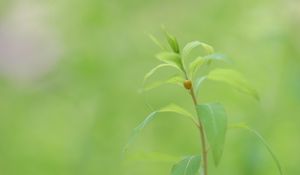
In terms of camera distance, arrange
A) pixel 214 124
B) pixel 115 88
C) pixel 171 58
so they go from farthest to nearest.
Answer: pixel 115 88 → pixel 171 58 → pixel 214 124

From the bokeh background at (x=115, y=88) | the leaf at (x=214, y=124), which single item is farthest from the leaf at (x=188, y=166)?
the bokeh background at (x=115, y=88)

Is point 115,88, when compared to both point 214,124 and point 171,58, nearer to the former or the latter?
point 171,58

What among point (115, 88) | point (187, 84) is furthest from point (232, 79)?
point (115, 88)

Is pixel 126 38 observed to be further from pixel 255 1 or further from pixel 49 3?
pixel 255 1

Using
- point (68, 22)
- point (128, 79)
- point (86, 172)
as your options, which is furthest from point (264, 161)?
point (68, 22)

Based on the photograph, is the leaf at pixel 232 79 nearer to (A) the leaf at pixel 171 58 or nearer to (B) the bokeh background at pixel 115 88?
(A) the leaf at pixel 171 58

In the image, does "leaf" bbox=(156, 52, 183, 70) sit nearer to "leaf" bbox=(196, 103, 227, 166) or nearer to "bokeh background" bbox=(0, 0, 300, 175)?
"leaf" bbox=(196, 103, 227, 166)
